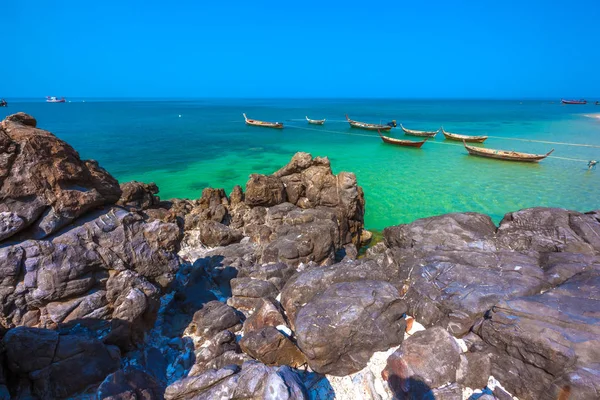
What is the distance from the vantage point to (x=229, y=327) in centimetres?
781

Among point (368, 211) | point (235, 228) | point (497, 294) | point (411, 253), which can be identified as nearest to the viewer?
point (497, 294)

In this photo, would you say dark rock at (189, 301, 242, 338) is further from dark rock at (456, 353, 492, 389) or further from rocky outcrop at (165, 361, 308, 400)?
dark rock at (456, 353, 492, 389)

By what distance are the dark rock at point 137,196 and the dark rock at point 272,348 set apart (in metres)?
11.4

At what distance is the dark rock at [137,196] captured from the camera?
1536 centimetres

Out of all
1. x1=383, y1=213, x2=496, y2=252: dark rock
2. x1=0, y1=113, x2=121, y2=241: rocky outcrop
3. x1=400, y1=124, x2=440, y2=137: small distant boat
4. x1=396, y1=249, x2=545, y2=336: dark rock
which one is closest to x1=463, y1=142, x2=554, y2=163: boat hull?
x1=400, y1=124, x2=440, y2=137: small distant boat

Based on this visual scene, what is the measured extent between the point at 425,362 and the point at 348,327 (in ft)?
5.32

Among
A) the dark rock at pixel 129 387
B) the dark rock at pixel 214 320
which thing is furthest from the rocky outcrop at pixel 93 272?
the dark rock at pixel 129 387

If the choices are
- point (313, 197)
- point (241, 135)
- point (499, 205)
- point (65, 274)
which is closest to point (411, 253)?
point (313, 197)

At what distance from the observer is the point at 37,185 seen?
623 cm

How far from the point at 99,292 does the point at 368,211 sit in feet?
56.0

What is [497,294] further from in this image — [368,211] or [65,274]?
[368,211]

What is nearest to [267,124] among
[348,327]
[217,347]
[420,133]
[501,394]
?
[420,133]

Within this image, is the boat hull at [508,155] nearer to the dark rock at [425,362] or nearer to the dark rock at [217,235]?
the dark rock at [217,235]

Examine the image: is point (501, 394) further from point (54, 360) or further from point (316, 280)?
point (54, 360)
